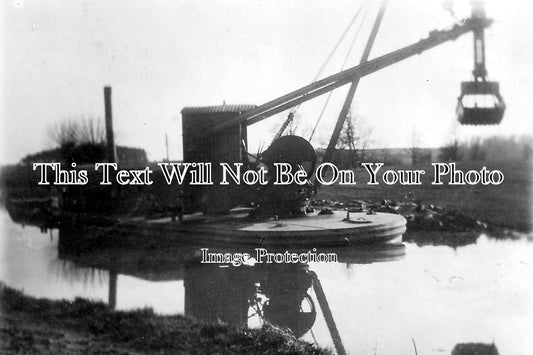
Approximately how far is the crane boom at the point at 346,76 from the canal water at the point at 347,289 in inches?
169

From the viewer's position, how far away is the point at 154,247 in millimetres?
13531

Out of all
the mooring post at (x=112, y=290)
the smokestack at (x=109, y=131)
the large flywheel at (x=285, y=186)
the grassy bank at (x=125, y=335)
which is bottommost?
the mooring post at (x=112, y=290)

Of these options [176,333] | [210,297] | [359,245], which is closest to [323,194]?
[359,245]

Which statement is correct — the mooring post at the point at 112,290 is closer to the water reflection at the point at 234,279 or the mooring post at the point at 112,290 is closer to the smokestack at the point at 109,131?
the water reflection at the point at 234,279

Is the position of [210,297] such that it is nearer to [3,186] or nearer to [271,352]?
[271,352]

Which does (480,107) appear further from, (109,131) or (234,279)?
(109,131)

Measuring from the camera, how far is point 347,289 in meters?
9.27

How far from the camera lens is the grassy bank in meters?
5.90

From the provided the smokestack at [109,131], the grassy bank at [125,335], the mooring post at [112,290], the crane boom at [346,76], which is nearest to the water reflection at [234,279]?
the mooring post at [112,290]

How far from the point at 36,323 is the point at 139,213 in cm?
1092

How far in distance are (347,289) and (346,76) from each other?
19.9 feet

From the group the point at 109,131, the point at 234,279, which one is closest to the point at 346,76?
the point at 234,279

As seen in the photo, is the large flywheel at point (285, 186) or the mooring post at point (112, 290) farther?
the large flywheel at point (285, 186)

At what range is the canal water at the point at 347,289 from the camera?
7.15 m
